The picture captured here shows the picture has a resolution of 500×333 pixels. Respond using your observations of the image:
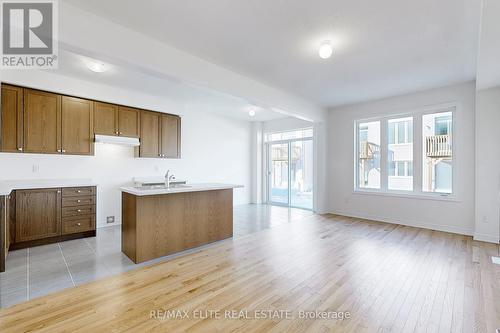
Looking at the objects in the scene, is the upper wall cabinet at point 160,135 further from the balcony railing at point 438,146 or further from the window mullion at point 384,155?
the balcony railing at point 438,146

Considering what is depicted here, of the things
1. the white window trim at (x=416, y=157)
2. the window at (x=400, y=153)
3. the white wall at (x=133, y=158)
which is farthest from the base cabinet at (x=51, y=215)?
the window at (x=400, y=153)

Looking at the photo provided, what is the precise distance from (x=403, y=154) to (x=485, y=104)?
1534 mm

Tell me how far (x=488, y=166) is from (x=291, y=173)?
435 cm

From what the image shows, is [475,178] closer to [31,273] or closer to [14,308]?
[14,308]

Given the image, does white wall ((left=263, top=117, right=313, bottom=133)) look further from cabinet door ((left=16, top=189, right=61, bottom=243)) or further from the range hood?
cabinet door ((left=16, top=189, right=61, bottom=243))

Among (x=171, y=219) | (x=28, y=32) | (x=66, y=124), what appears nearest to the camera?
(x=28, y=32)

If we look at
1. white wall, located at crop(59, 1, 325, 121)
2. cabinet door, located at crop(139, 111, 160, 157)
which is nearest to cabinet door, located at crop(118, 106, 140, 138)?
cabinet door, located at crop(139, 111, 160, 157)

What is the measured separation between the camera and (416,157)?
4.90 meters

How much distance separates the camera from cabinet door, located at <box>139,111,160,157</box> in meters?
5.02

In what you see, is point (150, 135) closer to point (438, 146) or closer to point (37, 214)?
point (37, 214)

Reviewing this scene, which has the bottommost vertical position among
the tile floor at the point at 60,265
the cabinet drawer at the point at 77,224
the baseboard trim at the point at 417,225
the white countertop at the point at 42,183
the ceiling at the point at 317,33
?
the tile floor at the point at 60,265

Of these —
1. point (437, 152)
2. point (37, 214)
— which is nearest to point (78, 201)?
point (37, 214)

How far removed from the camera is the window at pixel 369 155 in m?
5.55

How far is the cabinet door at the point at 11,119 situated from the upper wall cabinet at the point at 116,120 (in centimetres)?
103
